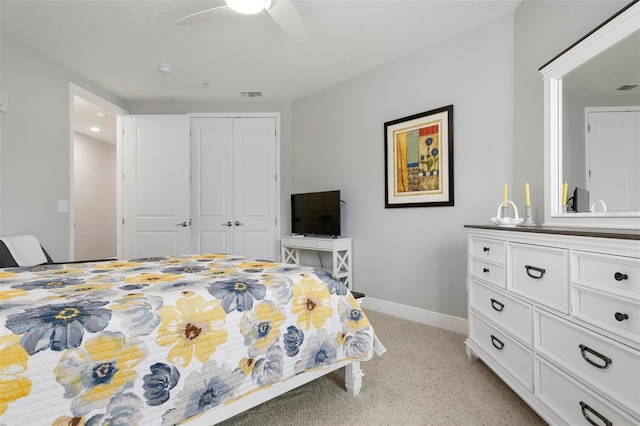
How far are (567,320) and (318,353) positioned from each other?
1.06 metres

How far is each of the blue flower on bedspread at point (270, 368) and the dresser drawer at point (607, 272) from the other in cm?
123

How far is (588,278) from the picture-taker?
1247mm

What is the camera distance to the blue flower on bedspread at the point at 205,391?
1.17 metres

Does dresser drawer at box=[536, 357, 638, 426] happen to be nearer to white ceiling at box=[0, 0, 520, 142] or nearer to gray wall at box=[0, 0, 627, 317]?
gray wall at box=[0, 0, 627, 317]

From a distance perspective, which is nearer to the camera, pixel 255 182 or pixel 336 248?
pixel 336 248

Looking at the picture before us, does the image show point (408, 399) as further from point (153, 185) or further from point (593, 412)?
point (153, 185)

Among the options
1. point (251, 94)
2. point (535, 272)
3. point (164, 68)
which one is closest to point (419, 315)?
point (535, 272)

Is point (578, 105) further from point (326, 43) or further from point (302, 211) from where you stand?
point (302, 211)

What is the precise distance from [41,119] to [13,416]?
3.16 metres

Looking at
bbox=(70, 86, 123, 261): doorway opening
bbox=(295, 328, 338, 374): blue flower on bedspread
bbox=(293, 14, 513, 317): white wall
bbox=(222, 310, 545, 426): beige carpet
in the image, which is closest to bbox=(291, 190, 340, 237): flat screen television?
bbox=(293, 14, 513, 317): white wall

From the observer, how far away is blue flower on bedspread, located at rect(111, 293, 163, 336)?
1.09 metres

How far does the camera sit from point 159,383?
1122mm

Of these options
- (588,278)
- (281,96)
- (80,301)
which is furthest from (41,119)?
(588,278)

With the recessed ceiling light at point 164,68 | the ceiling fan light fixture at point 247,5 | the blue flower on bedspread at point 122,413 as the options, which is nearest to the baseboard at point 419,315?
the blue flower on bedspread at point 122,413
